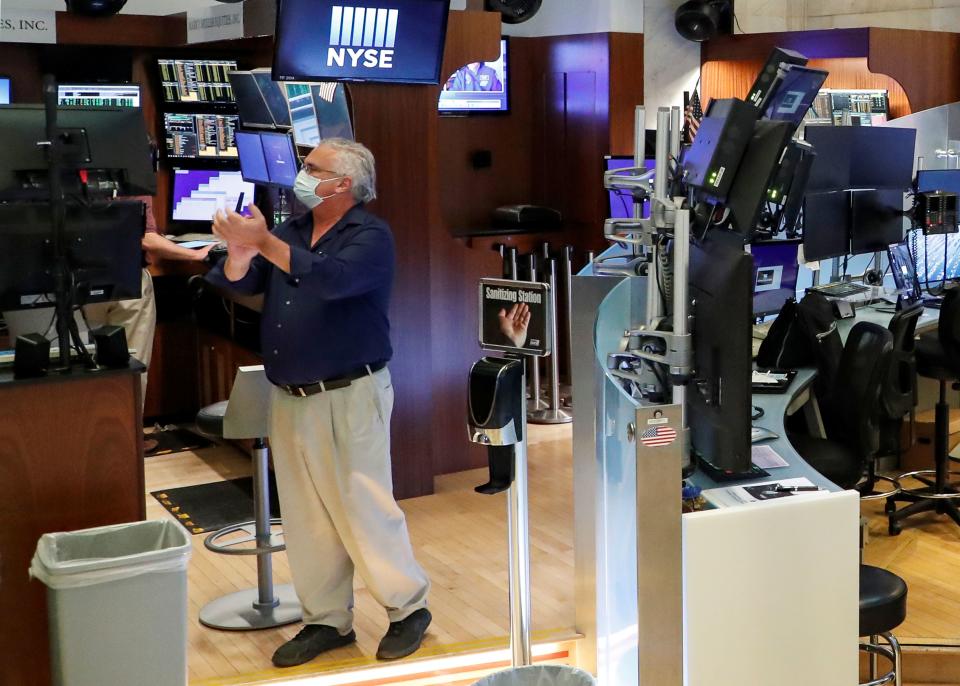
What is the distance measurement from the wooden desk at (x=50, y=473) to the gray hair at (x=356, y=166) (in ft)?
2.97

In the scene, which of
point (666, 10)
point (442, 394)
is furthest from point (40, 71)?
point (666, 10)

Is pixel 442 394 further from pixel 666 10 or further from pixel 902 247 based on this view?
pixel 666 10

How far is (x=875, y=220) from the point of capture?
6.36 m

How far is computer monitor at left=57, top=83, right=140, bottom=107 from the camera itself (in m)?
7.36

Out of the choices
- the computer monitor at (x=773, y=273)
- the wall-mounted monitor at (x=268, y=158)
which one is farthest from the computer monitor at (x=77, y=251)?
the computer monitor at (x=773, y=273)

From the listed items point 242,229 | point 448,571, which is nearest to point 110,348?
point 242,229

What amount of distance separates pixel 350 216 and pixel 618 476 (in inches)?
54.7

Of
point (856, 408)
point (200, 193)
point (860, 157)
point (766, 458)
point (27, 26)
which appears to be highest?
point (27, 26)

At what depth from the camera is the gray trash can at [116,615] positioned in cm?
334

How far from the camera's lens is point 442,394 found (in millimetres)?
6301

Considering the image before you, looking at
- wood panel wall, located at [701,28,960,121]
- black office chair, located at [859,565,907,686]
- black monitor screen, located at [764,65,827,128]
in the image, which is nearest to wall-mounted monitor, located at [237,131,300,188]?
black monitor screen, located at [764,65,827,128]

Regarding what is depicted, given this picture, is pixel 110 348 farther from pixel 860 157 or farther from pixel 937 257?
pixel 937 257

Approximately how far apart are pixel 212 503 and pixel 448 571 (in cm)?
153

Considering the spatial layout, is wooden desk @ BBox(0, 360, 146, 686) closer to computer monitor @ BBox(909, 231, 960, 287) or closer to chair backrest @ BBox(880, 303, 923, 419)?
chair backrest @ BBox(880, 303, 923, 419)
